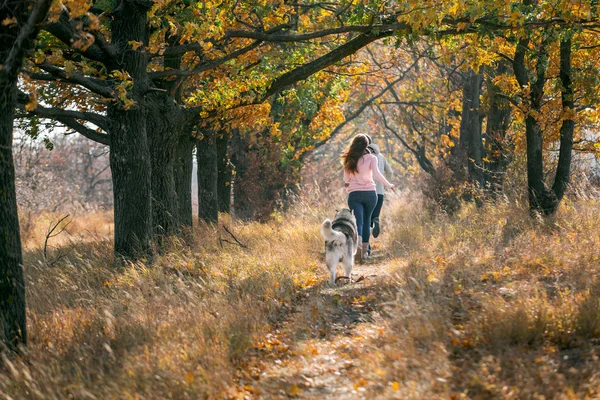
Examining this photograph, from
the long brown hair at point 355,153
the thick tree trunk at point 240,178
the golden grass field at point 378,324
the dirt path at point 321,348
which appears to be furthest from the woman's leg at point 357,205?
the thick tree trunk at point 240,178

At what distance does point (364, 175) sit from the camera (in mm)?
10703

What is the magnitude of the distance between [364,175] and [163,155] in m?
3.54

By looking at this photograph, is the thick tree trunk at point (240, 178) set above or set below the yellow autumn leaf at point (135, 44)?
below

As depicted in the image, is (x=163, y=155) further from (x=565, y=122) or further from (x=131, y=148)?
(x=565, y=122)

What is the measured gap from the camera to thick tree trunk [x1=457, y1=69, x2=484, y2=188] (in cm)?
1764

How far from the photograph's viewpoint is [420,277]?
26.8 feet

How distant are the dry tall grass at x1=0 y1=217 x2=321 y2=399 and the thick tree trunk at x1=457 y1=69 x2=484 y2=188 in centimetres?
813

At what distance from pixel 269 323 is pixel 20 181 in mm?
18821

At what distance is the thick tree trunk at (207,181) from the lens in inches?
600

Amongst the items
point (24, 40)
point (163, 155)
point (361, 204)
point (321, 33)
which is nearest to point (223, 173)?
point (163, 155)

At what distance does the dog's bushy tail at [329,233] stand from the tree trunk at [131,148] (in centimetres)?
306

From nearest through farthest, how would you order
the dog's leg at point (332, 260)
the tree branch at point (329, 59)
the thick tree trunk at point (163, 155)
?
the dog's leg at point (332, 260) → the tree branch at point (329, 59) → the thick tree trunk at point (163, 155)

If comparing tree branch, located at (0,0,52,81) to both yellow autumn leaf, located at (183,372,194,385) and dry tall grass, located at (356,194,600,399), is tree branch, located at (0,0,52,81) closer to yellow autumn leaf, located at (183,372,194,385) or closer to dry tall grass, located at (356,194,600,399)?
yellow autumn leaf, located at (183,372,194,385)

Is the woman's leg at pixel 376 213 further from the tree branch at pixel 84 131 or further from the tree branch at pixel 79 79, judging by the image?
the tree branch at pixel 79 79
